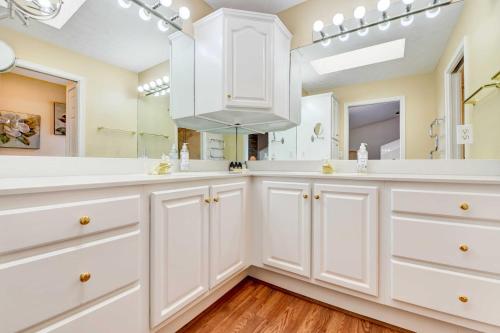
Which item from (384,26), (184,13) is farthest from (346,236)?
(184,13)

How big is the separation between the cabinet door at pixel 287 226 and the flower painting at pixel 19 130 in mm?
1305

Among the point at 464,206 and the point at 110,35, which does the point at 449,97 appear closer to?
the point at 464,206

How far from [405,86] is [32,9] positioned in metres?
2.22

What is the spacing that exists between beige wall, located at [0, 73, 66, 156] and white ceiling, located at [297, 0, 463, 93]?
174 centimetres

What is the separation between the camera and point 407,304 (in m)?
1.19

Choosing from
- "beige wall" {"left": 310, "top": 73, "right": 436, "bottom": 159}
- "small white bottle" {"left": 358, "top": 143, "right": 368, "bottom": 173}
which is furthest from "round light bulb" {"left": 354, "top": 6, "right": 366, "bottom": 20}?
"small white bottle" {"left": 358, "top": 143, "right": 368, "bottom": 173}

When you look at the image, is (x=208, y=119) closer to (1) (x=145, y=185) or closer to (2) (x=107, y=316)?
(1) (x=145, y=185)

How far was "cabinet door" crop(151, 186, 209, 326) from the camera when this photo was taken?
3.41ft

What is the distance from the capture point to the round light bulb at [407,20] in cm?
157

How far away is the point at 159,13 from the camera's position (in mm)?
1629

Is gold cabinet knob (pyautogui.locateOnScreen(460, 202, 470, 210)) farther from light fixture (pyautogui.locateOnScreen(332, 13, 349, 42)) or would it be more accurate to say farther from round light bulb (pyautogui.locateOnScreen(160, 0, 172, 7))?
round light bulb (pyautogui.locateOnScreen(160, 0, 172, 7))

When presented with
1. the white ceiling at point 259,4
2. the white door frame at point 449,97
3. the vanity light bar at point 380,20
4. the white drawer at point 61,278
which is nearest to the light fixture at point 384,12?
the vanity light bar at point 380,20

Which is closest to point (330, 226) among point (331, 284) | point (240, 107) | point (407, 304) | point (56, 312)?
point (331, 284)

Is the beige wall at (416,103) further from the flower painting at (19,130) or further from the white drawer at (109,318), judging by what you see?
the flower painting at (19,130)
